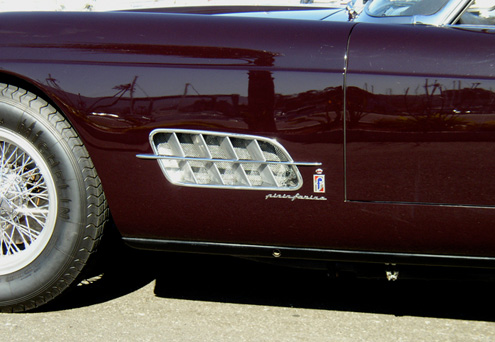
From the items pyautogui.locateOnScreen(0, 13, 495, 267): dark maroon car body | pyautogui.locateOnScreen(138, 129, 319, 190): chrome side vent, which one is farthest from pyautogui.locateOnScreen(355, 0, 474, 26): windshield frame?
pyautogui.locateOnScreen(138, 129, 319, 190): chrome side vent

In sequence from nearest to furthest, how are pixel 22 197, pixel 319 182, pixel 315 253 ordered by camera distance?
1. pixel 319 182
2. pixel 315 253
3. pixel 22 197

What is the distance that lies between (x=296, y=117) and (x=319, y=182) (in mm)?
242

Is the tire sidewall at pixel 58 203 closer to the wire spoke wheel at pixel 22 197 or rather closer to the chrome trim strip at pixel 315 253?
the wire spoke wheel at pixel 22 197

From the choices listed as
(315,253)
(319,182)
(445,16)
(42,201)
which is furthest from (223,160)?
(445,16)

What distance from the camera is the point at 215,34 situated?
2484 millimetres

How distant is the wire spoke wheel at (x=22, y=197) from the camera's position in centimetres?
264

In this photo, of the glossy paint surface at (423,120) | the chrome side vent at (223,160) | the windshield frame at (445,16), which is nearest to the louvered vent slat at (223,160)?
the chrome side vent at (223,160)

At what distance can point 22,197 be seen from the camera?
2.72 metres

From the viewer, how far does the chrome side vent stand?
94.7 inches

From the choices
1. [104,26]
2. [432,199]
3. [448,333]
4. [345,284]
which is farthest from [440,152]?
[104,26]

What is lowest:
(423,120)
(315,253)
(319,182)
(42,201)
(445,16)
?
(315,253)

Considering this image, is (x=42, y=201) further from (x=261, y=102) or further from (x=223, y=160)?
(x=261, y=102)

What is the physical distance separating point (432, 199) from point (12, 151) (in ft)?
5.31

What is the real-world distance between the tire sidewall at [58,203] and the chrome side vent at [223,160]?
34cm
